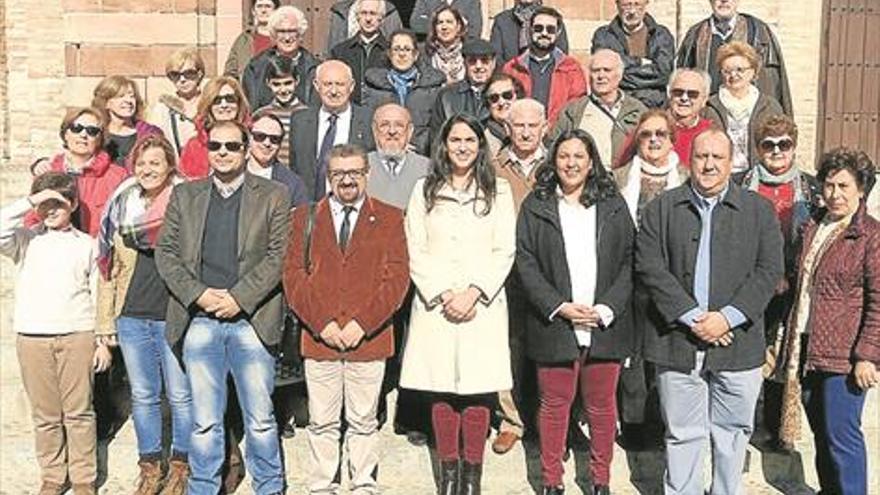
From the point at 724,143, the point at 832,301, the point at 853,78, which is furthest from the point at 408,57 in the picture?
the point at 853,78

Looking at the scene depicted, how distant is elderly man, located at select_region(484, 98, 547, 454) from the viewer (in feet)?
21.2

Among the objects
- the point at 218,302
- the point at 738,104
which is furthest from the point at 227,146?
the point at 738,104

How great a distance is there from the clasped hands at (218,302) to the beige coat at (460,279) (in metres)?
0.94

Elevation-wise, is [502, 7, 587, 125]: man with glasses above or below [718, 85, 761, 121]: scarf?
above

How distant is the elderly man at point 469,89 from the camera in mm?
7328

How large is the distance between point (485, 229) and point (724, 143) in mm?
1272

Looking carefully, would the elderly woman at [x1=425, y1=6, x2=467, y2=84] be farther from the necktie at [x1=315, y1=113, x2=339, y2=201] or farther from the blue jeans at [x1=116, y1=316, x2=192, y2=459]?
the blue jeans at [x1=116, y1=316, x2=192, y2=459]

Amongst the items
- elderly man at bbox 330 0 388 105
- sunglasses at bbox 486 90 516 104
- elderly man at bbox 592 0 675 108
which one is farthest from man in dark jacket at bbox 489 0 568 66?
sunglasses at bbox 486 90 516 104

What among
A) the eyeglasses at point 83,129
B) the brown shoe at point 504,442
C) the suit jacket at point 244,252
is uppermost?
the eyeglasses at point 83,129

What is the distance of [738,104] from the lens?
728 centimetres

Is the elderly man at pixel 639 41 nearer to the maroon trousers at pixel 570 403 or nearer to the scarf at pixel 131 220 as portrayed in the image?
the maroon trousers at pixel 570 403

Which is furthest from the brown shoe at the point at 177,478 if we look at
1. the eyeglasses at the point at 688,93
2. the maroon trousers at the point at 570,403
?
the eyeglasses at the point at 688,93

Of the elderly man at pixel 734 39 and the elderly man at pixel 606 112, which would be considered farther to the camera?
the elderly man at pixel 734 39

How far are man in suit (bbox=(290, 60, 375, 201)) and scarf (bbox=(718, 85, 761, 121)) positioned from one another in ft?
7.26
